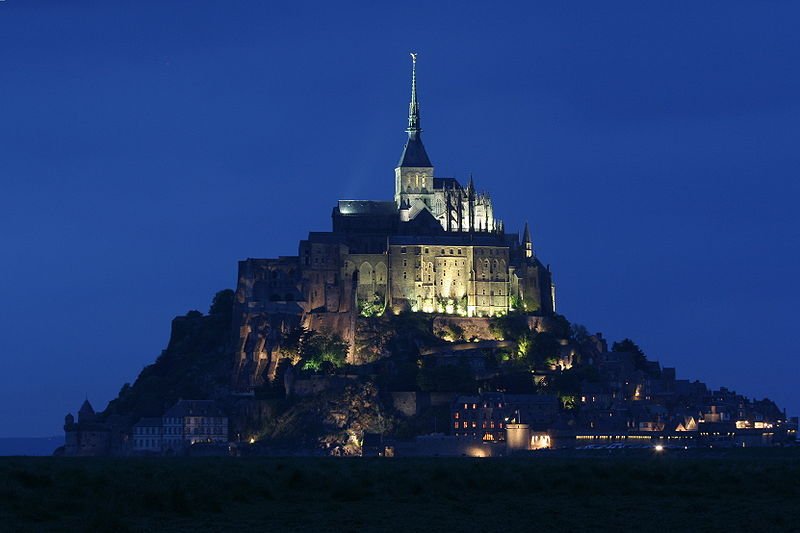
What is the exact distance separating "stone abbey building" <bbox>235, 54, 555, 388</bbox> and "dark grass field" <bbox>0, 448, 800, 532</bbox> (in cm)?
7508

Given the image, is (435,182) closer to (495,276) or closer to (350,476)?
(495,276)

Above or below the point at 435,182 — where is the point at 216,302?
below

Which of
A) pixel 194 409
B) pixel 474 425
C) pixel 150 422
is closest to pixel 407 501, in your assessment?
pixel 474 425

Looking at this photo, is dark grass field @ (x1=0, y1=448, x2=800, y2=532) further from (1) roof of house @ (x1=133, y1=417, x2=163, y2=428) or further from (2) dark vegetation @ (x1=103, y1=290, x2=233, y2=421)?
(2) dark vegetation @ (x1=103, y1=290, x2=233, y2=421)

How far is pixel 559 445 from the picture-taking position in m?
131

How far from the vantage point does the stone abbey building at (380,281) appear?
151375 millimetres

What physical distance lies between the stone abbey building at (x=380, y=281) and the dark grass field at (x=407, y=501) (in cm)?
7508

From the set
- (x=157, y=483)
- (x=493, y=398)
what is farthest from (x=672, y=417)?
(x=157, y=483)

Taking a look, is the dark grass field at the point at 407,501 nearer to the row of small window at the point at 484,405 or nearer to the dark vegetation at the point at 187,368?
the row of small window at the point at 484,405

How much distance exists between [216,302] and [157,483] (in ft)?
351

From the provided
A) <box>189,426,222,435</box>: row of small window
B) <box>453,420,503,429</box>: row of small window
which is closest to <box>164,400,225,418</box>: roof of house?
<box>189,426,222,435</box>: row of small window

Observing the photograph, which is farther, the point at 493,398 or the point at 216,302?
the point at 216,302

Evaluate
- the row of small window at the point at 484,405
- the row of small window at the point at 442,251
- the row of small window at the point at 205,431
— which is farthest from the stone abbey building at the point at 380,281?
the row of small window at the point at 484,405

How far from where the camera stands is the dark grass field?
158 feet
